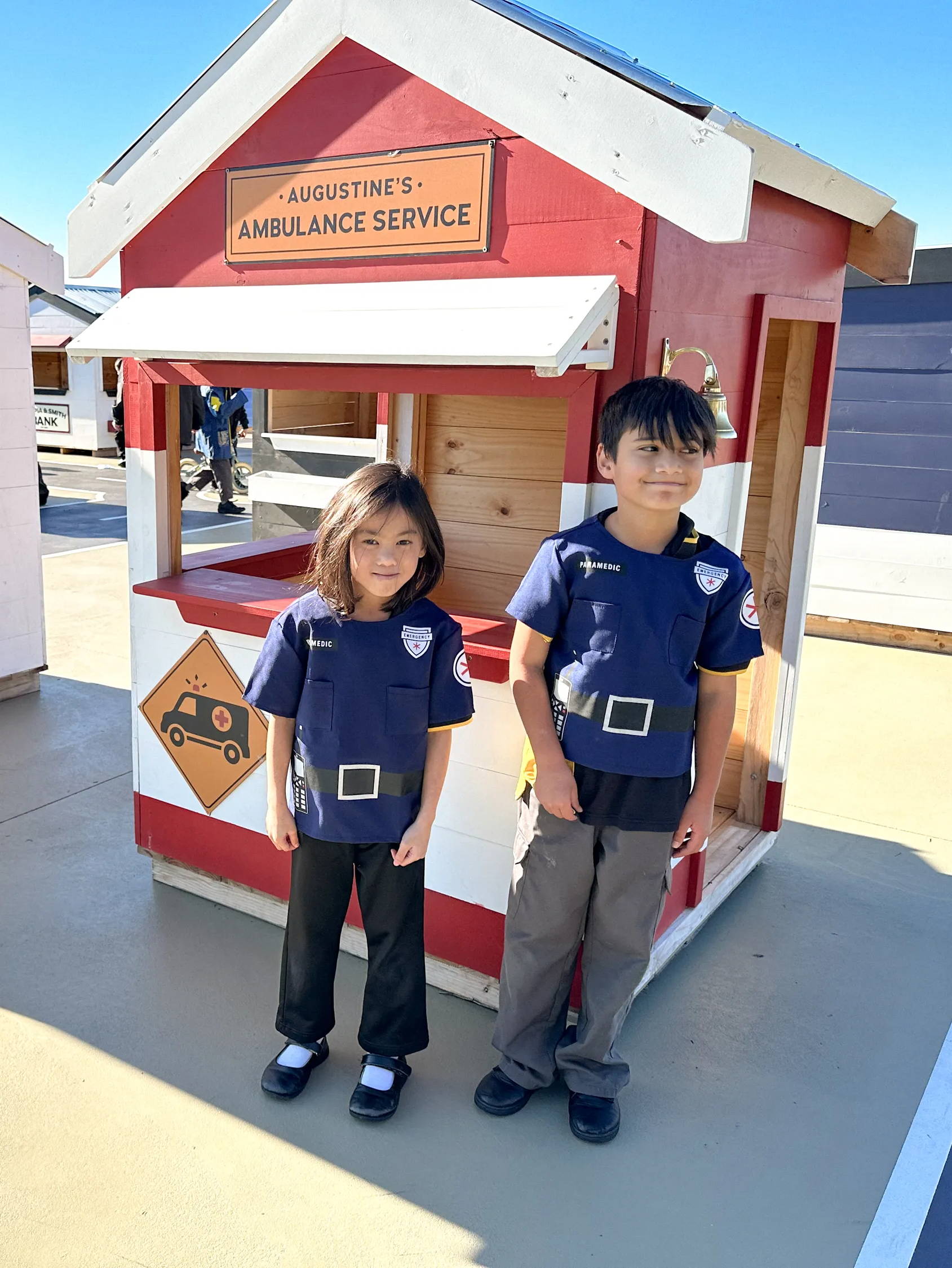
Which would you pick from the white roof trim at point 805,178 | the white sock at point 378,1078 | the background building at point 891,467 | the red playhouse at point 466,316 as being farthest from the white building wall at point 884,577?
the white sock at point 378,1078

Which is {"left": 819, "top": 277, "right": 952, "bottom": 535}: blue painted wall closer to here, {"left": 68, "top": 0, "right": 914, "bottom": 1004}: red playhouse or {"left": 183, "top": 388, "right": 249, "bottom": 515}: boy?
{"left": 68, "top": 0, "right": 914, "bottom": 1004}: red playhouse

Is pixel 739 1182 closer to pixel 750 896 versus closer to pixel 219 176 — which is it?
pixel 750 896

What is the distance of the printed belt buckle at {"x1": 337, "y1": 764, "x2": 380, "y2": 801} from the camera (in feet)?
7.50

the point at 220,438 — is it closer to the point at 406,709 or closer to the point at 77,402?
the point at 77,402

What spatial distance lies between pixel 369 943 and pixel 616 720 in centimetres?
81

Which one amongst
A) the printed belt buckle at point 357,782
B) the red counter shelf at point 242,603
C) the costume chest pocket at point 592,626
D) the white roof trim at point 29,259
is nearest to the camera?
Answer: the costume chest pocket at point 592,626

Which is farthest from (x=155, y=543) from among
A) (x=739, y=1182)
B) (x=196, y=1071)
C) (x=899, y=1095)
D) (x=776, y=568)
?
(x=899, y=1095)

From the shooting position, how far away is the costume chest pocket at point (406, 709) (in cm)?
228

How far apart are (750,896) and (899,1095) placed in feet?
3.39

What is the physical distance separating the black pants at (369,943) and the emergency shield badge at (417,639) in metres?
0.45

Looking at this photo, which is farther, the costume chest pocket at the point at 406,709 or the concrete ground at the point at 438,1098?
the costume chest pocket at the point at 406,709

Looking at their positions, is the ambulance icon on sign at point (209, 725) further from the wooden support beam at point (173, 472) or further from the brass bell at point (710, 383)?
the brass bell at point (710, 383)

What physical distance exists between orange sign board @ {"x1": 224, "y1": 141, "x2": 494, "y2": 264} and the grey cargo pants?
A: 1.46 metres

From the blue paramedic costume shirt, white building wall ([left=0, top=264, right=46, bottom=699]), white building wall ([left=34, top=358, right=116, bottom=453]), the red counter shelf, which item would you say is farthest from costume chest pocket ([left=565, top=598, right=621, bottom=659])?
white building wall ([left=34, top=358, right=116, bottom=453])
